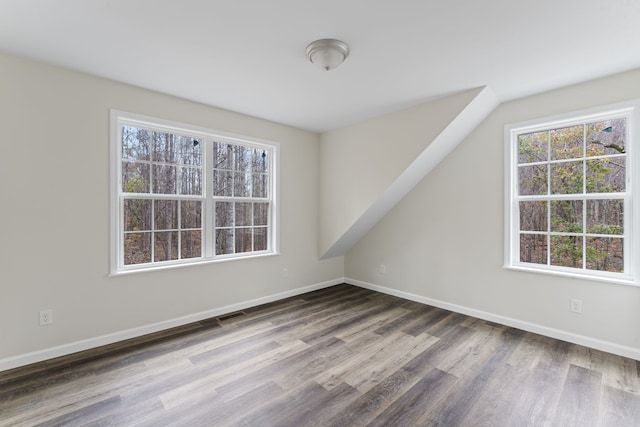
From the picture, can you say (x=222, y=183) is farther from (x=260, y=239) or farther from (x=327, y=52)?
(x=327, y=52)

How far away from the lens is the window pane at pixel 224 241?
3.51 meters

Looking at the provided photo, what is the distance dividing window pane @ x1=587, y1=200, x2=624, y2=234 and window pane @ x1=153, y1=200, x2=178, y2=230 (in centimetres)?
421

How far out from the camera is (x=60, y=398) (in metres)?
1.93

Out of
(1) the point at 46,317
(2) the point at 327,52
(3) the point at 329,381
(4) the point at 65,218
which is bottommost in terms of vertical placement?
(3) the point at 329,381

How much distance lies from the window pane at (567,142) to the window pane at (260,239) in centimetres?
346

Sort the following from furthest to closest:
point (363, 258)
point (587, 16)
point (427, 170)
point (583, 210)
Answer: point (363, 258) → point (427, 170) → point (583, 210) → point (587, 16)

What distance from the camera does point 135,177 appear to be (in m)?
2.90

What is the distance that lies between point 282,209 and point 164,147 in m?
1.65

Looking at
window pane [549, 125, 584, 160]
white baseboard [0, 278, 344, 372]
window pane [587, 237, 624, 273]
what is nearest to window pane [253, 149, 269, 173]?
white baseboard [0, 278, 344, 372]

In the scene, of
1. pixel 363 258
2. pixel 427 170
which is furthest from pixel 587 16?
pixel 363 258

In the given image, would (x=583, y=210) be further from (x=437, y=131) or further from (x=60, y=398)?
(x=60, y=398)

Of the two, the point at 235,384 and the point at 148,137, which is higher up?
the point at 148,137

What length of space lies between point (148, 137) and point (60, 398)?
7.53ft

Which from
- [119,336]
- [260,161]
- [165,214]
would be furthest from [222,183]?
[119,336]
